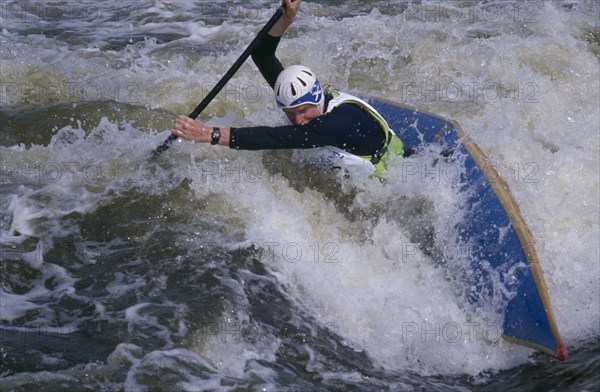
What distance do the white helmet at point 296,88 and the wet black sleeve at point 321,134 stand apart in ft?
0.49

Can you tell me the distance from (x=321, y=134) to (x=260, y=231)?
817 millimetres

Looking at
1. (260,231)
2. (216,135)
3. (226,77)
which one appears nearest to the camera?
(216,135)

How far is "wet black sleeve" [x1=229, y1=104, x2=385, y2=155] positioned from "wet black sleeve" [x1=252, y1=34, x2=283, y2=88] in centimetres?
91

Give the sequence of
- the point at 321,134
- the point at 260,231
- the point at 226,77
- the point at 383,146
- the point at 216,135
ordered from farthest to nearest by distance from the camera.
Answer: the point at 226,77 → the point at 383,146 → the point at 260,231 → the point at 321,134 → the point at 216,135

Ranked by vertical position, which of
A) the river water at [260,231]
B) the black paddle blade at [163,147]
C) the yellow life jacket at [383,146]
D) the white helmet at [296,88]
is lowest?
the river water at [260,231]

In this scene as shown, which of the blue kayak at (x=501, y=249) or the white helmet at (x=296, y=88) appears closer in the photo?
the blue kayak at (x=501, y=249)

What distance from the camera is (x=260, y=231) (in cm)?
553

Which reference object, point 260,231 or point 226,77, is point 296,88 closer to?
point 226,77

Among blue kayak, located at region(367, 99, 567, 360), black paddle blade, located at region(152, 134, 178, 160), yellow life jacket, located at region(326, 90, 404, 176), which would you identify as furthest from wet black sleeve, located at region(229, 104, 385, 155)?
black paddle blade, located at region(152, 134, 178, 160)

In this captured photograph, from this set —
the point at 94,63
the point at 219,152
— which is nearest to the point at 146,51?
the point at 94,63

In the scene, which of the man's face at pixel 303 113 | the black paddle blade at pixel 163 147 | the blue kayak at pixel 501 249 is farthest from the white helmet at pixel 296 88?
the blue kayak at pixel 501 249

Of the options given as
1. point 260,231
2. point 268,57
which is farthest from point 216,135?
point 268,57

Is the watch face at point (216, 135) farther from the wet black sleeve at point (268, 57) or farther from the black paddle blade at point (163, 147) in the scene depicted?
the wet black sleeve at point (268, 57)

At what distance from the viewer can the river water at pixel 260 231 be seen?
441cm
